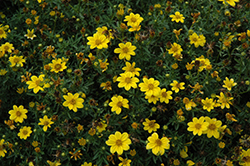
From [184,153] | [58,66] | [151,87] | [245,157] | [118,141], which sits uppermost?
[58,66]

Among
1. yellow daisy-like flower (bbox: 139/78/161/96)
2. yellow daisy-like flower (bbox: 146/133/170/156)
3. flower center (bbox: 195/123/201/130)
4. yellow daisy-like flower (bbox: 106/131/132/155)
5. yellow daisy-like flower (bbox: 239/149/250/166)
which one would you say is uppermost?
yellow daisy-like flower (bbox: 139/78/161/96)

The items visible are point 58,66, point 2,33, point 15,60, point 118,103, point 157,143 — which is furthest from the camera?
point 2,33

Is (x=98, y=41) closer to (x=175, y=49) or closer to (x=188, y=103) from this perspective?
(x=175, y=49)

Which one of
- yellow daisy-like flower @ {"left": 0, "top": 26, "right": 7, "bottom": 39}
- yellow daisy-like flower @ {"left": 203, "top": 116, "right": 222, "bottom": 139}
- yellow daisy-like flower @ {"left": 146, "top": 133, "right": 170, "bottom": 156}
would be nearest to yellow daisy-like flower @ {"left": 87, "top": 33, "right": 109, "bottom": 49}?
yellow daisy-like flower @ {"left": 146, "top": 133, "right": 170, "bottom": 156}

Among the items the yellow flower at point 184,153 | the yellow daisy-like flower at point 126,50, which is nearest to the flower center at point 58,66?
→ the yellow daisy-like flower at point 126,50

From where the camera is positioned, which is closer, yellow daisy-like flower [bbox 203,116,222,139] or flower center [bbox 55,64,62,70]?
yellow daisy-like flower [bbox 203,116,222,139]

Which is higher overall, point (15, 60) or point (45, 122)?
point (15, 60)

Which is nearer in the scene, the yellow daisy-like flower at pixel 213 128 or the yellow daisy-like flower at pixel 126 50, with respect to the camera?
the yellow daisy-like flower at pixel 213 128

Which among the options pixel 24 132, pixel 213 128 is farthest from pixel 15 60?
pixel 213 128

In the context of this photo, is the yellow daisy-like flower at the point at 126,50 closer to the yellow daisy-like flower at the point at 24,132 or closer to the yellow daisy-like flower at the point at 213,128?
the yellow daisy-like flower at the point at 213,128

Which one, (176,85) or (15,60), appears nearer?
(176,85)

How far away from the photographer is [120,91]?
10.4 ft

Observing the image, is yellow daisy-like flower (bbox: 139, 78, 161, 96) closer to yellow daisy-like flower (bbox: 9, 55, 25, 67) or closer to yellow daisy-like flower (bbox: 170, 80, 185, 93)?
yellow daisy-like flower (bbox: 170, 80, 185, 93)

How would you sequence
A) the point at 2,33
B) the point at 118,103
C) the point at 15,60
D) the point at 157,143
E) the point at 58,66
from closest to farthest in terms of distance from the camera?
the point at 157,143, the point at 118,103, the point at 58,66, the point at 15,60, the point at 2,33
